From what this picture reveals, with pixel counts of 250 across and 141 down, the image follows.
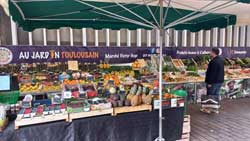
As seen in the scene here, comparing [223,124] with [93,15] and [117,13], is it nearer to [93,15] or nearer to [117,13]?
[117,13]

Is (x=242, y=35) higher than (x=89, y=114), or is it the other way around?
(x=242, y=35)

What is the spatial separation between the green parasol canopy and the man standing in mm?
792

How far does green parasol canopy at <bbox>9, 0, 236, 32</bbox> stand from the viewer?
118 inches

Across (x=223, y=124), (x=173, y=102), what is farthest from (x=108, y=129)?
(x=223, y=124)

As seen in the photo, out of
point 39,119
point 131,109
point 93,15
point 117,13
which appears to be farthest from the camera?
point 93,15

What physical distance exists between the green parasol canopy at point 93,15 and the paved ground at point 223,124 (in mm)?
2060

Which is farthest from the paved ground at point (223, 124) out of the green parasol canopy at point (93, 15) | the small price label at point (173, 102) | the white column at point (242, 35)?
the white column at point (242, 35)

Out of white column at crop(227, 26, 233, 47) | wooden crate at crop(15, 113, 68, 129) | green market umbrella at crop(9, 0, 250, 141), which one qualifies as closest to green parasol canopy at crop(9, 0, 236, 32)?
green market umbrella at crop(9, 0, 250, 141)

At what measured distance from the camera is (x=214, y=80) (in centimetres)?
513

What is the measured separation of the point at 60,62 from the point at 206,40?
6.98 meters

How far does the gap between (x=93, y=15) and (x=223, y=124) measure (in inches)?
134

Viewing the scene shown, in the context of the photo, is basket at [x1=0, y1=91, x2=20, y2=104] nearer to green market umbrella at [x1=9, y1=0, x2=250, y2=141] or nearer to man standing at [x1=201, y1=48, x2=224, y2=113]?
green market umbrella at [x1=9, y1=0, x2=250, y2=141]

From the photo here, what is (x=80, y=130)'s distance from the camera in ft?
9.21

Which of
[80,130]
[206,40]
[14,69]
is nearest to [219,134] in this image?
[80,130]
